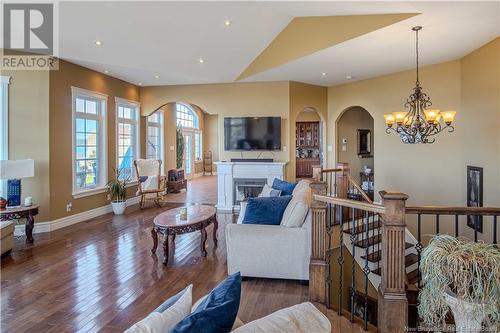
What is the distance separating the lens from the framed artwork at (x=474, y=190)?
4.91m

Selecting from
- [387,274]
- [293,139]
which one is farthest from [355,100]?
[387,274]

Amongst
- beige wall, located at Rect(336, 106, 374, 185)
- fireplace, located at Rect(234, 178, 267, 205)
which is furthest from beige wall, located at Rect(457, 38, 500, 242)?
fireplace, located at Rect(234, 178, 267, 205)

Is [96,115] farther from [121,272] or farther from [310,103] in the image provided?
Result: [310,103]

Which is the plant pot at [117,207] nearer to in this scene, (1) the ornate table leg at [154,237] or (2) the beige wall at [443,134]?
(1) the ornate table leg at [154,237]

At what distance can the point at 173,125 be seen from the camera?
36.9ft

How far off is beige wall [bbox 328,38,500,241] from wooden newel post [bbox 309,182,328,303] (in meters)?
3.30

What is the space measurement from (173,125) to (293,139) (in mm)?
5395

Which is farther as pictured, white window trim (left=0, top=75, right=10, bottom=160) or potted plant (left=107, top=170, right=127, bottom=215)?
potted plant (left=107, top=170, right=127, bottom=215)

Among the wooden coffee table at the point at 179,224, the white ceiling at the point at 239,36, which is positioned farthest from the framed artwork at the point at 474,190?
the wooden coffee table at the point at 179,224

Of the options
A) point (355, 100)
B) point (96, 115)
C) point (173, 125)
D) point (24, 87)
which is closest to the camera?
point (24, 87)

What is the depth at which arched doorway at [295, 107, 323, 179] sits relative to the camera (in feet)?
40.7

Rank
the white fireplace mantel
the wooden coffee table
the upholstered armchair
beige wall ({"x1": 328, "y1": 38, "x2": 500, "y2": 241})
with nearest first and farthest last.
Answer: the wooden coffee table, beige wall ({"x1": 328, "y1": 38, "x2": 500, "y2": 241}), the white fireplace mantel, the upholstered armchair

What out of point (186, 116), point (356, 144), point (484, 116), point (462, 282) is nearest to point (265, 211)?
point (462, 282)

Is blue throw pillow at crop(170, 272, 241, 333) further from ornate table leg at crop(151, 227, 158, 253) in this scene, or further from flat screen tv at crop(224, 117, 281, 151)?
flat screen tv at crop(224, 117, 281, 151)
